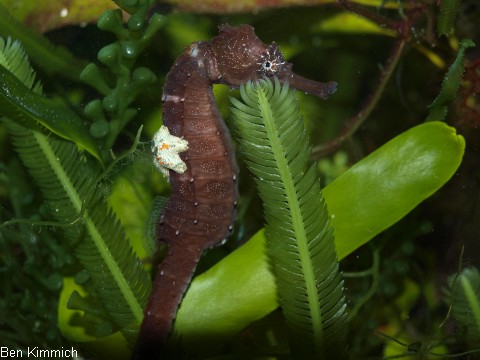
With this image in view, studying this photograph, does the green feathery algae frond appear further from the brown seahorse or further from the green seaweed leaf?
the green seaweed leaf

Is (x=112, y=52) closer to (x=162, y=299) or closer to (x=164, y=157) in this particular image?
(x=164, y=157)

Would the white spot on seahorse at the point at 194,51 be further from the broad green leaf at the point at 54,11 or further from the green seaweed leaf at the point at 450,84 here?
the green seaweed leaf at the point at 450,84

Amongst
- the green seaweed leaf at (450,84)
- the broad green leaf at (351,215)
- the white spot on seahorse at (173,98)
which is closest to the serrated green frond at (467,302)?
the broad green leaf at (351,215)

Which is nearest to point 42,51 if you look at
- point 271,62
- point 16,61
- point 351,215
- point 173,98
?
point 16,61

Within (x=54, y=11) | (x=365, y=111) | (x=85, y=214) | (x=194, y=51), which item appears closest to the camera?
(x=194, y=51)

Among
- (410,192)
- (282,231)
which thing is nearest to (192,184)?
(282,231)

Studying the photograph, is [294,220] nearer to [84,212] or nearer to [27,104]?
[84,212]
